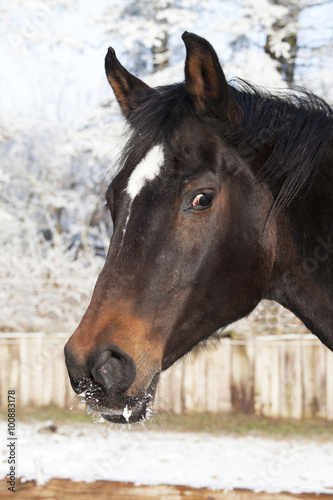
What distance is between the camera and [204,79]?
6.57 ft

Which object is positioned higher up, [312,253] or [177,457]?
[312,253]

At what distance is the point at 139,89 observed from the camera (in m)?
2.50

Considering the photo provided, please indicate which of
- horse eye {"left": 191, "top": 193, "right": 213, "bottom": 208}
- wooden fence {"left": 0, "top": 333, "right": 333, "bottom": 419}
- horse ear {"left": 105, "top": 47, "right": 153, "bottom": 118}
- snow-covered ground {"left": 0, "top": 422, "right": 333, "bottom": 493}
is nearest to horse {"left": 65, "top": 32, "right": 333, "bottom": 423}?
horse eye {"left": 191, "top": 193, "right": 213, "bottom": 208}

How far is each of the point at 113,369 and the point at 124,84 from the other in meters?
1.48

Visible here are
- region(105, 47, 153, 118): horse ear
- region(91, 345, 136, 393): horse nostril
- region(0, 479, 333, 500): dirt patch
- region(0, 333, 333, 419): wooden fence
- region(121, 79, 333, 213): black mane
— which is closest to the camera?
region(91, 345, 136, 393): horse nostril

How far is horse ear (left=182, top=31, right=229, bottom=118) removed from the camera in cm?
189

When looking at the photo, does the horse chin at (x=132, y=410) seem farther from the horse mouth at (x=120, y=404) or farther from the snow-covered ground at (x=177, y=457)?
the snow-covered ground at (x=177, y=457)

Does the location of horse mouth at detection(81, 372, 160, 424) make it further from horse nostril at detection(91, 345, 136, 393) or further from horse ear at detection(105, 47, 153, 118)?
horse ear at detection(105, 47, 153, 118)

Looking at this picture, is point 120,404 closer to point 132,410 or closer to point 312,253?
point 132,410

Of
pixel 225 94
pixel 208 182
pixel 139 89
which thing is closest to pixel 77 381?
pixel 208 182

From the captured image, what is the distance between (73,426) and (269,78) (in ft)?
22.3

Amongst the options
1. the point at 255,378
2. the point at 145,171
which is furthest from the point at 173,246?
the point at 255,378

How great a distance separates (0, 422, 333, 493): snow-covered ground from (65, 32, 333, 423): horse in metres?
3.66

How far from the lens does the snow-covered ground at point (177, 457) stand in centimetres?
565
